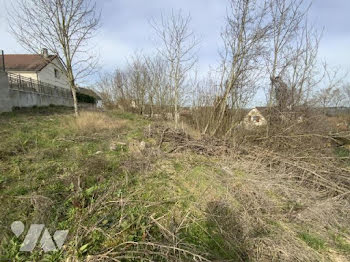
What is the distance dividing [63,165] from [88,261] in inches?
101

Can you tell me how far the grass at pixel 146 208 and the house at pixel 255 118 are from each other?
2468 mm

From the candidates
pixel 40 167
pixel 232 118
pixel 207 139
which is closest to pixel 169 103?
pixel 232 118

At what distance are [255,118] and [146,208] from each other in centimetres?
553

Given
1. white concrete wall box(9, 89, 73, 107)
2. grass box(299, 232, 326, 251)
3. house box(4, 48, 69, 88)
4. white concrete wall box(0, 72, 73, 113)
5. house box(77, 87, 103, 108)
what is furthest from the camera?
house box(77, 87, 103, 108)

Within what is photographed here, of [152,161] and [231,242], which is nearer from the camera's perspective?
[231,242]

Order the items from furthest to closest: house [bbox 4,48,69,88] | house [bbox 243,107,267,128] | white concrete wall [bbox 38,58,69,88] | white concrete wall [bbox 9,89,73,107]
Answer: white concrete wall [bbox 38,58,69,88]
house [bbox 4,48,69,88]
white concrete wall [bbox 9,89,73,107]
house [bbox 243,107,267,128]

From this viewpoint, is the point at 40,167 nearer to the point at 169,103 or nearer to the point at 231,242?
the point at 231,242

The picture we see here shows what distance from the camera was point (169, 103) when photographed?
15.9m

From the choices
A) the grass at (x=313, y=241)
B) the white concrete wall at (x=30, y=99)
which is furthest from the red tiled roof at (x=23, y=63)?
the grass at (x=313, y=241)

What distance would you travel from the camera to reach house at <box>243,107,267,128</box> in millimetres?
6016

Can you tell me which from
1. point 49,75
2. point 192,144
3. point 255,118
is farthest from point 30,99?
point 255,118

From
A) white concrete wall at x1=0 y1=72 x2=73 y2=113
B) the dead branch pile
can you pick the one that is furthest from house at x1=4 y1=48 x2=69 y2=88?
the dead branch pile

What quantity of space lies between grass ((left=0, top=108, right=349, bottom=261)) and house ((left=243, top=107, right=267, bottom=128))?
97.2 inches

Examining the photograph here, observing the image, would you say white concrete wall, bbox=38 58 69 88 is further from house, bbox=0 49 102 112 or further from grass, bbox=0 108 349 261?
grass, bbox=0 108 349 261
